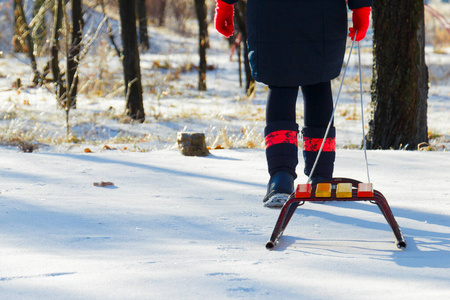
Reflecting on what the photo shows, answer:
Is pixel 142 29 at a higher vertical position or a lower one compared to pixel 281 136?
higher

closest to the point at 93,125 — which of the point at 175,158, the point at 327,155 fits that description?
the point at 175,158

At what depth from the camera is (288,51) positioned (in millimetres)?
2604

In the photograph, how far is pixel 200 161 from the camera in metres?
3.99

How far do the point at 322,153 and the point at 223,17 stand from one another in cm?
77

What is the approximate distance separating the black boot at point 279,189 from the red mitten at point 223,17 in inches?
27.3

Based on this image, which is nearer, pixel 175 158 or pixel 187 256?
pixel 187 256

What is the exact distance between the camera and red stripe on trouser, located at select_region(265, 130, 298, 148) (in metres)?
2.69

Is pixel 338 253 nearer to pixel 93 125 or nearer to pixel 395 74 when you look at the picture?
pixel 395 74

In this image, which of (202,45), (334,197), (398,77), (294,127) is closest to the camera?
(334,197)

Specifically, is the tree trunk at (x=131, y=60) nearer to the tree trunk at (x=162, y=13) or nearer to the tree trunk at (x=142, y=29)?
the tree trunk at (x=142, y=29)

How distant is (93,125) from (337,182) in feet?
17.3

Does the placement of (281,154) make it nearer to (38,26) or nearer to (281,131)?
(281,131)

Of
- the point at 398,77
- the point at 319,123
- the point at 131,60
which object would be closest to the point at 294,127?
the point at 319,123

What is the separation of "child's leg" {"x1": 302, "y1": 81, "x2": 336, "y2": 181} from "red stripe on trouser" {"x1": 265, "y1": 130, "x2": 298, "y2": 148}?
0.17m
